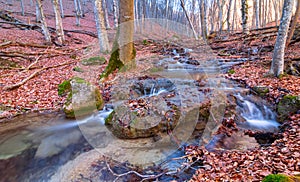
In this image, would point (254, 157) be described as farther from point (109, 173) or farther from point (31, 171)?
point (31, 171)

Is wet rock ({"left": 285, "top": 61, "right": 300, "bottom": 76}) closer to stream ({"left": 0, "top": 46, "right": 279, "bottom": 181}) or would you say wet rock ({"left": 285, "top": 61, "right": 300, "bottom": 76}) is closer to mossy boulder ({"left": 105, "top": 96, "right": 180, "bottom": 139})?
stream ({"left": 0, "top": 46, "right": 279, "bottom": 181})

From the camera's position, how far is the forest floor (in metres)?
3.42

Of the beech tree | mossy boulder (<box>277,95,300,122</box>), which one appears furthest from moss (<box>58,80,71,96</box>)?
mossy boulder (<box>277,95,300,122</box>)

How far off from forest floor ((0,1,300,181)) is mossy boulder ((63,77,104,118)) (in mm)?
823

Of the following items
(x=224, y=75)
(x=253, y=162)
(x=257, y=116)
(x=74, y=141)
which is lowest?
(x=74, y=141)

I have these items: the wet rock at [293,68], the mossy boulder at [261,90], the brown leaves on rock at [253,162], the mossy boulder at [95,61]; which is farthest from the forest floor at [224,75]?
the wet rock at [293,68]

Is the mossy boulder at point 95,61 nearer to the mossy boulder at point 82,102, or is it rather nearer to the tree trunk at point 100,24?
the tree trunk at point 100,24

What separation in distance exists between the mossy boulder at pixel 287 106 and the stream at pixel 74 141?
0.89 feet

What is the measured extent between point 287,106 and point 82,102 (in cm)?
650

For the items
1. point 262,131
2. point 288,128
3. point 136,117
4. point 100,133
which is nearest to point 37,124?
point 100,133

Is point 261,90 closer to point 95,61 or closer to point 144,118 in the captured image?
point 144,118

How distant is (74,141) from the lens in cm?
523

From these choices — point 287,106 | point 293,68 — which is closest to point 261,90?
point 287,106

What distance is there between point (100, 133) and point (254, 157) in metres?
3.96
